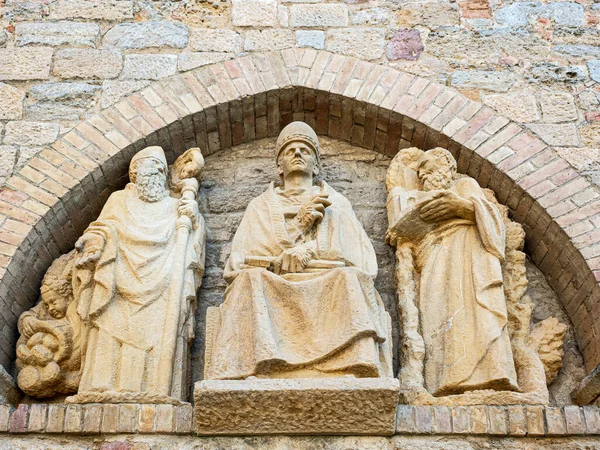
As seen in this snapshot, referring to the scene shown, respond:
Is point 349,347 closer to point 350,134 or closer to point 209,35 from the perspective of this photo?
point 350,134

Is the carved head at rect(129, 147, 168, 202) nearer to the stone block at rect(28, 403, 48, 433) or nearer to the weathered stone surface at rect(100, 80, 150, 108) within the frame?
the weathered stone surface at rect(100, 80, 150, 108)

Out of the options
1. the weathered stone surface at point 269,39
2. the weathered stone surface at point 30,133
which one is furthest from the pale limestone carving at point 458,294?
the weathered stone surface at point 30,133

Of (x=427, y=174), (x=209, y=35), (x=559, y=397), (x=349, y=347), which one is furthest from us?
(x=209, y=35)

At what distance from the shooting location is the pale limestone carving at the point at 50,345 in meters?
5.13

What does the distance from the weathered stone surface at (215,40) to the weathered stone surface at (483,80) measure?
1.49 m

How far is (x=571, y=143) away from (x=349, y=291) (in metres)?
2.07

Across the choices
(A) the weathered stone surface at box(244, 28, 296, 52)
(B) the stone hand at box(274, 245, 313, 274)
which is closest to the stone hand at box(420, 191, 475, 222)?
(B) the stone hand at box(274, 245, 313, 274)

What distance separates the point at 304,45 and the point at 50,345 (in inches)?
106

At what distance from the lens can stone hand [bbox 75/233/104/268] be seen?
5258mm

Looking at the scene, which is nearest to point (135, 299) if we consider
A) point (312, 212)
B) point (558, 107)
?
point (312, 212)

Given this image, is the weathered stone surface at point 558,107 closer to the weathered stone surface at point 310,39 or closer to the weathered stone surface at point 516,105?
the weathered stone surface at point 516,105

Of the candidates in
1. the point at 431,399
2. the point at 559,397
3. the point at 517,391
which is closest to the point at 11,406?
the point at 431,399

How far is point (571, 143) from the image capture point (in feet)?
19.7

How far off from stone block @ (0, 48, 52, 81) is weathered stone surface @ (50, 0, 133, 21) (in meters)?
0.35
